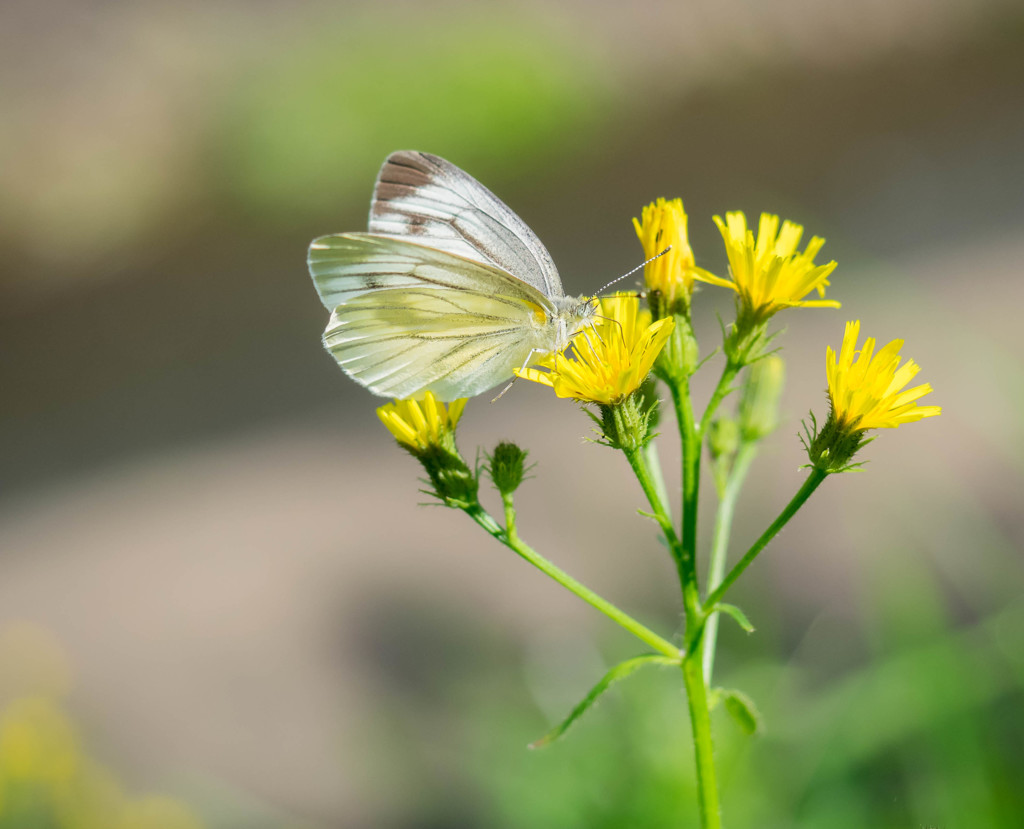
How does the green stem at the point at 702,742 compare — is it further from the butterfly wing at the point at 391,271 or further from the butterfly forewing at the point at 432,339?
the butterfly wing at the point at 391,271

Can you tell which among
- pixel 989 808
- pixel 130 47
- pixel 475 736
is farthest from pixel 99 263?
pixel 989 808

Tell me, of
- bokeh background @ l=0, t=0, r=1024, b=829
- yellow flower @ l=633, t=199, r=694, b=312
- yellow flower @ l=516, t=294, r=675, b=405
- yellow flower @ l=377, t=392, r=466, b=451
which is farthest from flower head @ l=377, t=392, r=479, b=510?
bokeh background @ l=0, t=0, r=1024, b=829

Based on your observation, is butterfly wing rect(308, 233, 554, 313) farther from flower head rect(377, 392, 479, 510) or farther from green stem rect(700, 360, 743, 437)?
green stem rect(700, 360, 743, 437)

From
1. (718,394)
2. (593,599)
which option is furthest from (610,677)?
(718,394)

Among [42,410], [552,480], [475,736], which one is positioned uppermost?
[42,410]

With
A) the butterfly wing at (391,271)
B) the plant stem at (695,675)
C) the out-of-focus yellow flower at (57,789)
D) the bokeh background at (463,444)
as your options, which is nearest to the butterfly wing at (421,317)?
the butterfly wing at (391,271)

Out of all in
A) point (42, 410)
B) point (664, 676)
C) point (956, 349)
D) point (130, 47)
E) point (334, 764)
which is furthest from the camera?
point (130, 47)

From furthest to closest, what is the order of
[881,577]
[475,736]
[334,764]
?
[334,764]
[475,736]
[881,577]

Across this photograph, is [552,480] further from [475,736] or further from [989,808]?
[989,808]
